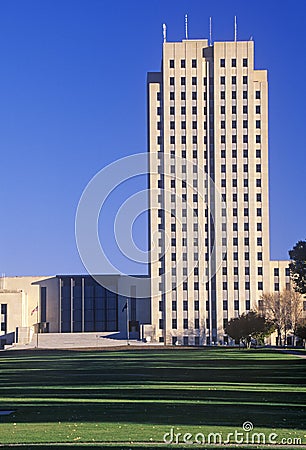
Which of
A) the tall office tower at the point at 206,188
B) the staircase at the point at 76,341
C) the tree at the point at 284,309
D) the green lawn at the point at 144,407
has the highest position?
the tall office tower at the point at 206,188

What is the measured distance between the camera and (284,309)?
122 meters

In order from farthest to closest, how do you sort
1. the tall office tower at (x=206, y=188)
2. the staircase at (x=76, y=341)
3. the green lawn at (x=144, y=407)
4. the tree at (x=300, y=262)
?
1. the tall office tower at (x=206, y=188)
2. the staircase at (x=76, y=341)
3. the tree at (x=300, y=262)
4. the green lawn at (x=144, y=407)

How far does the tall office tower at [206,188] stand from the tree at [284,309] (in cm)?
755

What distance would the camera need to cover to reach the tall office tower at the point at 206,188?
134625 mm

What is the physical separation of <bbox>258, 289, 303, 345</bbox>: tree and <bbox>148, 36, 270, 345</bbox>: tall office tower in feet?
24.8

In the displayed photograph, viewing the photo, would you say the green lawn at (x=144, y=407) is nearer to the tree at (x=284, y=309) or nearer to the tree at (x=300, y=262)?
the tree at (x=300, y=262)

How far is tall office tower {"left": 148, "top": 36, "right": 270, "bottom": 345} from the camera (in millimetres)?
134625

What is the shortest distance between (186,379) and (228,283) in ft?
322

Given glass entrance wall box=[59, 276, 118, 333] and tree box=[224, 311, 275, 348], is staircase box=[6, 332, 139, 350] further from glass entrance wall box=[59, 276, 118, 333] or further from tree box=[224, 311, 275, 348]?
tree box=[224, 311, 275, 348]

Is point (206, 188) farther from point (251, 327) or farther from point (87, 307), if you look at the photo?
point (251, 327)

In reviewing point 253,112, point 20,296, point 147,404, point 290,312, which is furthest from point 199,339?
point 147,404

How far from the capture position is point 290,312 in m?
121

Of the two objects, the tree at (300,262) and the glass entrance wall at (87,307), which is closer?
the tree at (300,262)

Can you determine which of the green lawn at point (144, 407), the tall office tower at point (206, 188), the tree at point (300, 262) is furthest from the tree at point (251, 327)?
the green lawn at point (144, 407)
